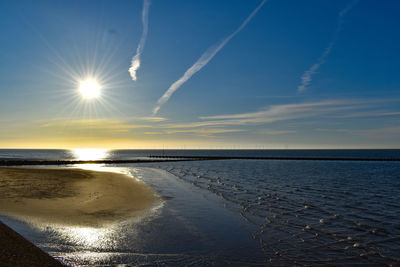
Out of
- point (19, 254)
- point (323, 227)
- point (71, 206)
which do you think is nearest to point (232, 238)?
point (323, 227)

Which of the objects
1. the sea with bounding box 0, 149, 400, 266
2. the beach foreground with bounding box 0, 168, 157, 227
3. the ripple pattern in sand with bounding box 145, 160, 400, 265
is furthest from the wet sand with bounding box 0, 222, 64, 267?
the ripple pattern in sand with bounding box 145, 160, 400, 265

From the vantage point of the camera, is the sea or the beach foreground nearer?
the sea

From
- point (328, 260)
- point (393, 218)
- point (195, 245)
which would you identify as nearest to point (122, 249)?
point (195, 245)

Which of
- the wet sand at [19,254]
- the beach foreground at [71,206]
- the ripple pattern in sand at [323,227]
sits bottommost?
the ripple pattern in sand at [323,227]

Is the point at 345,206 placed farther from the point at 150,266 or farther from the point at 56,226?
the point at 56,226

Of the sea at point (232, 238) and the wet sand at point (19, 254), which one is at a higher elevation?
the wet sand at point (19, 254)

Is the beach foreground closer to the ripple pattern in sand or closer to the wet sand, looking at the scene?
the wet sand

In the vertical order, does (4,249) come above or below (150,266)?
above

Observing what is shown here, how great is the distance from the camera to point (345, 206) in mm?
19891

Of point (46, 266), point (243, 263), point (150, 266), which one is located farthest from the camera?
point (243, 263)

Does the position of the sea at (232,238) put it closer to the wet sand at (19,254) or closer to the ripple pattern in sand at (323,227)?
the ripple pattern in sand at (323,227)

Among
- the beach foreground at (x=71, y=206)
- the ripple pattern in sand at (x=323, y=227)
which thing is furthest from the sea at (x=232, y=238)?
the beach foreground at (x=71, y=206)

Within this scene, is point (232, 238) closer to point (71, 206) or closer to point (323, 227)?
point (323, 227)

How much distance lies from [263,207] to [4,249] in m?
15.8
